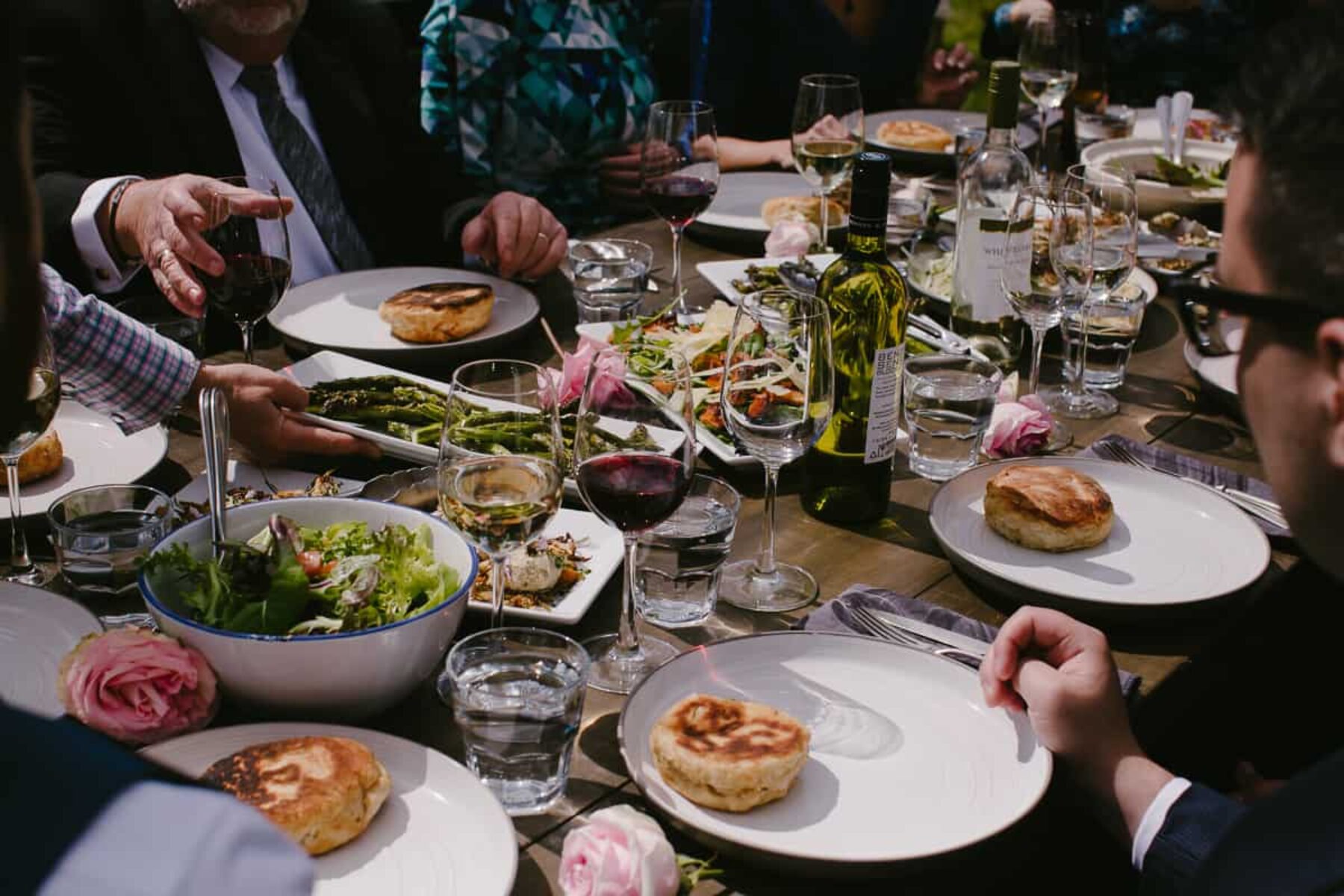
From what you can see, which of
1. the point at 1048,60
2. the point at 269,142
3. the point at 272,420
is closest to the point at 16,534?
the point at 272,420

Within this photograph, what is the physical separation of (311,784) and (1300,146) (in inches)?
33.9

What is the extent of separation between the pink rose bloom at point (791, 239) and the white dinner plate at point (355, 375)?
0.82 m

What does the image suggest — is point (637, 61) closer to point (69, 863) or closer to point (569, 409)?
point (569, 409)

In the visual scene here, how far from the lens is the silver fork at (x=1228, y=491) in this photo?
1.69 meters

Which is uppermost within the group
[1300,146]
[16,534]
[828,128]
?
[1300,146]

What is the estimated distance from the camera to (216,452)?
51.6 inches

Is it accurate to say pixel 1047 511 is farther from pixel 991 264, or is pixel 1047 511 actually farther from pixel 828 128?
pixel 828 128

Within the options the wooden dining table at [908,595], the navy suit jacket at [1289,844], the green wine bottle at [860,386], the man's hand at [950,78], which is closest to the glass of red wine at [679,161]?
the wooden dining table at [908,595]

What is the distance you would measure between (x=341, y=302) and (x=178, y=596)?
1.17 meters

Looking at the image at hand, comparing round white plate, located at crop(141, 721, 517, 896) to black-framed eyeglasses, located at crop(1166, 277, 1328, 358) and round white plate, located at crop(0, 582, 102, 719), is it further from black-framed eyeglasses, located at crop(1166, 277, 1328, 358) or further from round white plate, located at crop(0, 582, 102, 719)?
black-framed eyeglasses, located at crop(1166, 277, 1328, 358)

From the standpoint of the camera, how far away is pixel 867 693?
1286mm

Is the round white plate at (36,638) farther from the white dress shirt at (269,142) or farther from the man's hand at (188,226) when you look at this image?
the white dress shirt at (269,142)

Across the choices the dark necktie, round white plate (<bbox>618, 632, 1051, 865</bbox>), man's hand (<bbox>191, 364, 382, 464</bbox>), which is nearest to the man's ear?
round white plate (<bbox>618, 632, 1051, 865</bbox>)

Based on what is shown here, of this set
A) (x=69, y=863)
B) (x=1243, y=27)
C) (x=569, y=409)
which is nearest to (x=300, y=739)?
(x=69, y=863)
